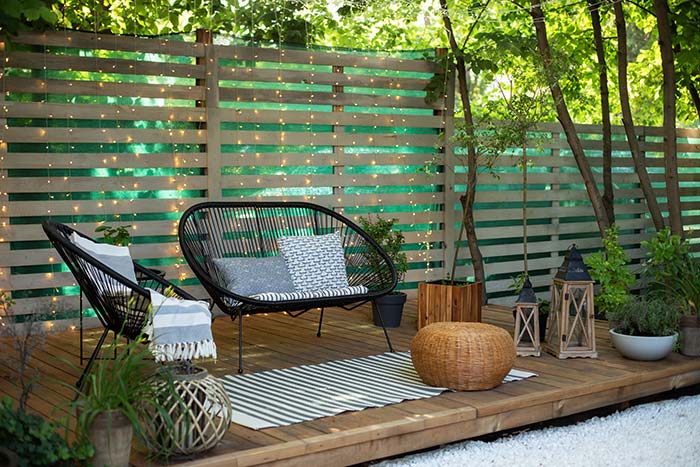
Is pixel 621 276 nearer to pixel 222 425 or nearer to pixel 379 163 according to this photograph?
Result: pixel 379 163

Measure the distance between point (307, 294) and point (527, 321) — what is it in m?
1.18

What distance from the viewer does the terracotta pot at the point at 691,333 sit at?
4.93 metres

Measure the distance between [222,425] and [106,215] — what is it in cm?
279

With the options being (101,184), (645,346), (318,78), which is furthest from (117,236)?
(645,346)

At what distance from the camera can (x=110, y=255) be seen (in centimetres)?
451

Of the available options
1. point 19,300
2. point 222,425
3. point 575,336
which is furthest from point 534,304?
point 19,300

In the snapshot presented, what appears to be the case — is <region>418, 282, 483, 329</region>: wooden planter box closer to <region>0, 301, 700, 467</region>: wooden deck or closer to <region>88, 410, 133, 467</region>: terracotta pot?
<region>0, 301, 700, 467</region>: wooden deck

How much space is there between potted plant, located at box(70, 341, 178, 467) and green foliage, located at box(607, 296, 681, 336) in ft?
8.75

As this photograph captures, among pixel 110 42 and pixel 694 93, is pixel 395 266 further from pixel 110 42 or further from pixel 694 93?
pixel 694 93

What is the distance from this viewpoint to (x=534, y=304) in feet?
15.9

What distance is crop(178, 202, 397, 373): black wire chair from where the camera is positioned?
4.82 meters

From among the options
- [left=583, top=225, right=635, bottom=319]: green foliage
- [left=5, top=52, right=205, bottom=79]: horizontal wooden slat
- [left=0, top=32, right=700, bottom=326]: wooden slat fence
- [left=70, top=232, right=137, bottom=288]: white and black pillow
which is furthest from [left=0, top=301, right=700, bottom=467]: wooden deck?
[left=5, top=52, right=205, bottom=79]: horizontal wooden slat

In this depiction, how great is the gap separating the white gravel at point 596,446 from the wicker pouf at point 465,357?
277mm

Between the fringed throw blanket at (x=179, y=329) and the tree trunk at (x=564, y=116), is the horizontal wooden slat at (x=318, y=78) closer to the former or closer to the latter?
the tree trunk at (x=564, y=116)
